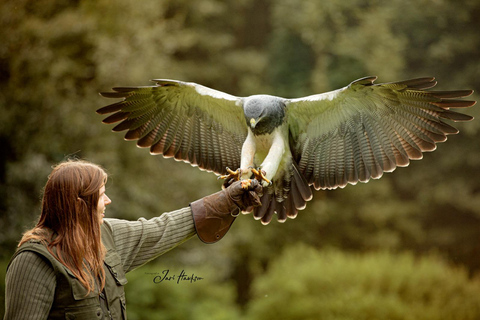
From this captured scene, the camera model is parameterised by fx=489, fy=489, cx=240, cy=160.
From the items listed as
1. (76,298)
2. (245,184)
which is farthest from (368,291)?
(76,298)

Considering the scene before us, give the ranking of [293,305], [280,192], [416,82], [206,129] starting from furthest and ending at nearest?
[293,305] < [206,129] < [280,192] < [416,82]

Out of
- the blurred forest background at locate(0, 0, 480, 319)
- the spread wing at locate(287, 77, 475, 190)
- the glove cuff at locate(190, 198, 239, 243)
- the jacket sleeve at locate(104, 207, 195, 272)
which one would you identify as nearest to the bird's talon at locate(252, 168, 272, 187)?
the glove cuff at locate(190, 198, 239, 243)

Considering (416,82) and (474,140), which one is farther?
(474,140)

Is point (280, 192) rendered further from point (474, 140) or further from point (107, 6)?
point (474, 140)

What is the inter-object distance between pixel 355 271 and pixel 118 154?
364 cm

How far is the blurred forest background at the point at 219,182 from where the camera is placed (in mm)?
6098

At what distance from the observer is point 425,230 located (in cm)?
771

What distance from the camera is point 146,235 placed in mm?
2084

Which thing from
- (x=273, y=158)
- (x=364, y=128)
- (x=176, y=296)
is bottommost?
(x=176, y=296)

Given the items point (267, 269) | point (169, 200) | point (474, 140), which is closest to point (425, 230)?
point (474, 140)

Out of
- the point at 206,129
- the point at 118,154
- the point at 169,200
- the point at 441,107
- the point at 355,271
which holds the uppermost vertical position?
the point at 441,107

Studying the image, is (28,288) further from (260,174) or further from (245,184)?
(260,174)

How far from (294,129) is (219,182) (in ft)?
14.3

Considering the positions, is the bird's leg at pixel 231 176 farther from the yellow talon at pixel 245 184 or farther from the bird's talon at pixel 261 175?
the yellow talon at pixel 245 184
